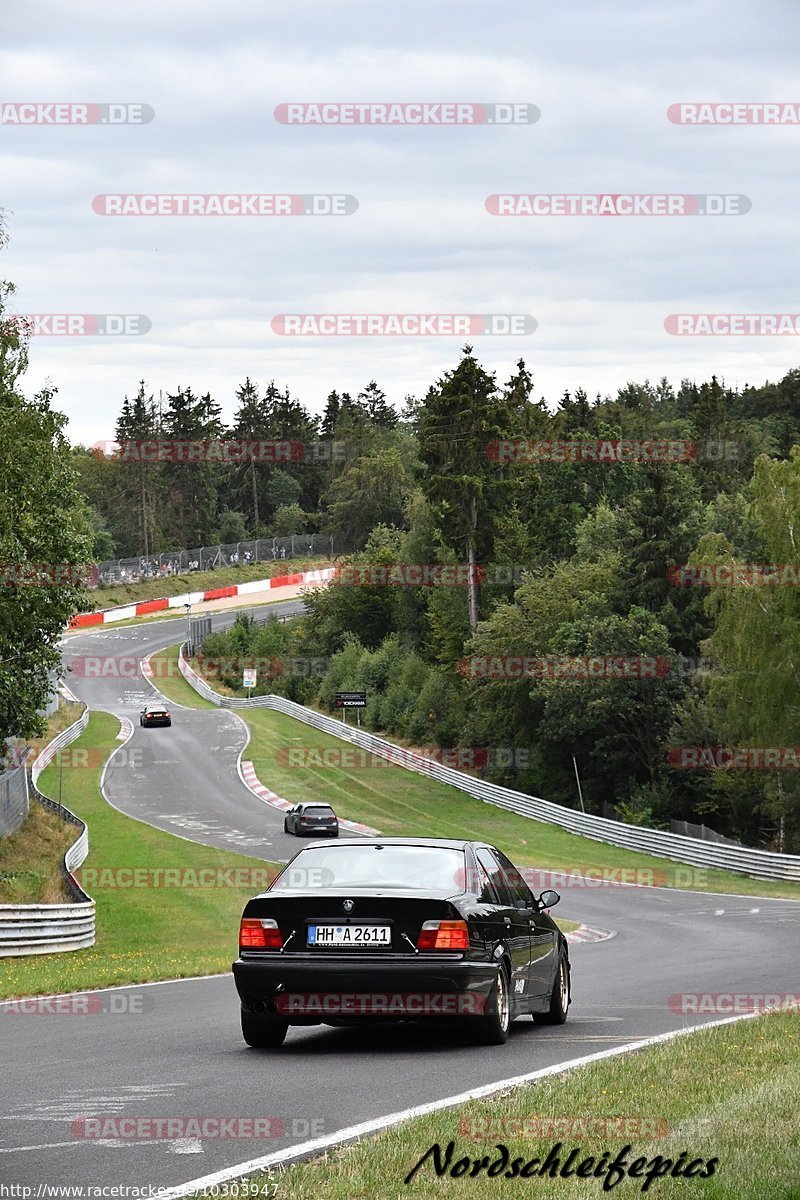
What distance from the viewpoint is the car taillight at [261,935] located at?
33.5 ft

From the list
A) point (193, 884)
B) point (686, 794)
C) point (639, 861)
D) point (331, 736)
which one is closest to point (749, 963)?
point (193, 884)

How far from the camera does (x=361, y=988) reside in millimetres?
9914

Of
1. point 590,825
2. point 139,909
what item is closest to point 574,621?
point 590,825

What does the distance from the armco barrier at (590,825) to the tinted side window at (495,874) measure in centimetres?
3464

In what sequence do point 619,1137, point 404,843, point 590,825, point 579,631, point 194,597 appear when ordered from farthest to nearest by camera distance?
point 194,597 < point 579,631 < point 590,825 < point 404,843 < point 619,1137

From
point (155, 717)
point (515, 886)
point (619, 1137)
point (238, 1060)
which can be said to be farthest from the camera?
point (155, 717)

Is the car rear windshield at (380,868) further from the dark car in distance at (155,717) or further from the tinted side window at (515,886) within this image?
the dark car in distance at (155,717)

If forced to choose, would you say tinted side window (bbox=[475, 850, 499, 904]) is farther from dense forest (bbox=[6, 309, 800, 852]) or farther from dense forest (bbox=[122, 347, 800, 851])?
dense forest (bbox=[122, 347, 800, 851])

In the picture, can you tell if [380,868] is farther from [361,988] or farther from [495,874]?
[495,874]

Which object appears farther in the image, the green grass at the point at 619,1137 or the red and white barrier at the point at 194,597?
the red and white barrier at the point at 194,597

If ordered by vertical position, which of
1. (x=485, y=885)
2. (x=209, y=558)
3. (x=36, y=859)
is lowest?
(x=36, y=859)

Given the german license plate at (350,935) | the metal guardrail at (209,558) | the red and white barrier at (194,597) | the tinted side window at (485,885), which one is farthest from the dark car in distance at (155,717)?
the german license plate at (350,935)

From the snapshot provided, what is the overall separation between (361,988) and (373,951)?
0.85 feet

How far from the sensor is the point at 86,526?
46.4 m
